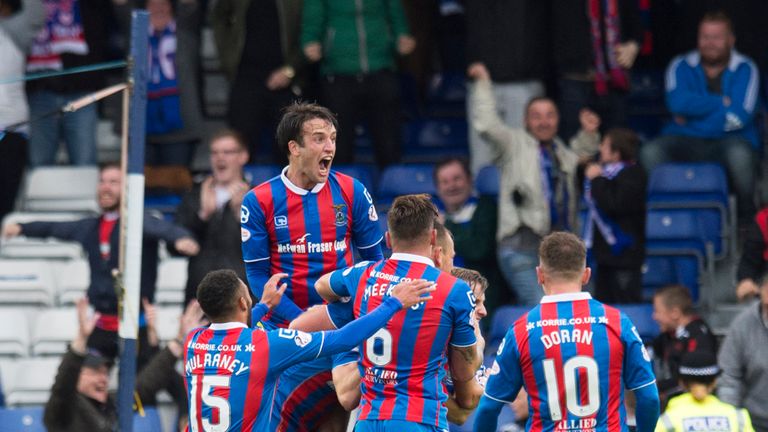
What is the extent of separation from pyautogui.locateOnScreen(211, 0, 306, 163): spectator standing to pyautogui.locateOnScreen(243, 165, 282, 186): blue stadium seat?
408 mm

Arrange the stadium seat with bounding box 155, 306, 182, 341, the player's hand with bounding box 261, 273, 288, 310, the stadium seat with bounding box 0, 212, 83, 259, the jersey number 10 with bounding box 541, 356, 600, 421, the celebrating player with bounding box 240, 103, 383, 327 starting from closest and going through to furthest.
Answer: the jersey number 10 with bounding box 541, 356, 600, 421, the player's hand with bounding box 261, 273, 288, 310, the celebrating player with bounding box 240, 103, 383, 327, the stadium seat with bounding box 155, 306, 182, 341, the stadium seat with bounding box 0, 212, 83, 259

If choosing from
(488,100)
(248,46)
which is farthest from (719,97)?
(248,46)

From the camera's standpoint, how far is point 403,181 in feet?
44.5

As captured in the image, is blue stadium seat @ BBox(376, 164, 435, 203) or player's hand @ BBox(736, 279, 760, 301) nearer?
player's hand @ BBox(736, 279, 760, 301)

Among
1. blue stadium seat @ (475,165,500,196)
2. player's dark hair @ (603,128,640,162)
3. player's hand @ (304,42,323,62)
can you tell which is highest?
player's hand @ (304,42,323,62)

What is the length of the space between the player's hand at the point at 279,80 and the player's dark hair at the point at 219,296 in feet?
20.9

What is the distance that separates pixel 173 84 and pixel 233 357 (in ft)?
22.9

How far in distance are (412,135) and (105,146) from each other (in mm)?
3087

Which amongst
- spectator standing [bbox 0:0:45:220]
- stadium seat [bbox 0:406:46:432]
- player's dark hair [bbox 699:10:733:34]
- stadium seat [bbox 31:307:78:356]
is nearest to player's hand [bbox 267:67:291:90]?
spectator standing [bbox 0:0:45:220]

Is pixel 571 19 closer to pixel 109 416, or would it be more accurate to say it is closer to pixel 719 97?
pixel 719 97

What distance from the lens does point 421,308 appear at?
7547 mm

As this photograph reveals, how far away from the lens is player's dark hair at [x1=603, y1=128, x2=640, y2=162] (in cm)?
1208

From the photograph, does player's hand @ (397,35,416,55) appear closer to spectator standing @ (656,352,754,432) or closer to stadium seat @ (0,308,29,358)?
stadium seat @ (0,308,29,358)

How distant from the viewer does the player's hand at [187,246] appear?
11.4 m
